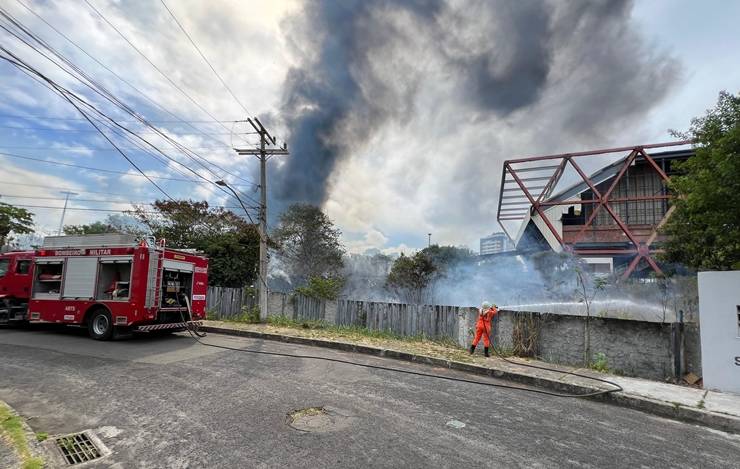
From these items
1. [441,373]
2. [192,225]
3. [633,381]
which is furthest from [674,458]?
[192,225]

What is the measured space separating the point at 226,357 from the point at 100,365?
91.7 inches

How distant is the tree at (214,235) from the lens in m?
20.4

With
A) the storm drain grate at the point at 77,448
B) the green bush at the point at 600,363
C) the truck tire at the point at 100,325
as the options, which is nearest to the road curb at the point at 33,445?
the storm drain grate at the point at 77,448

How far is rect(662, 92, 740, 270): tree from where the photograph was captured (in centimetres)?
722

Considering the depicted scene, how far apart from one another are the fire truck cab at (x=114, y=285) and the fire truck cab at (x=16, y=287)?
1.54ft

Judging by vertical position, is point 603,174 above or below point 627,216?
above

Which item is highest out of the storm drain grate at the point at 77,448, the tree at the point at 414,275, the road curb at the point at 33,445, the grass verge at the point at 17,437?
the tree at the point at 414,275

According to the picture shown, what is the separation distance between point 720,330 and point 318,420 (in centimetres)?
736

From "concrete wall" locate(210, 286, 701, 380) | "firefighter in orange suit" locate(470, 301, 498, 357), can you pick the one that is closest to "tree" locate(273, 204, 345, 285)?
"concrete wall" locate(210, 286, 701, 380)

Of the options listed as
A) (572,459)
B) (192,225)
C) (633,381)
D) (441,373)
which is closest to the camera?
(572,459)

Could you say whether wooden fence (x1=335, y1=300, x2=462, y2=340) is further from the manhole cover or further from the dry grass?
the manhole cover

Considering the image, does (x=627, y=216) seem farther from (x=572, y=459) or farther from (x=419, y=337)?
(x=572, y=459)

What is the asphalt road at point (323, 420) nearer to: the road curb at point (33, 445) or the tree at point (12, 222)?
the road curb at point (33, 445)

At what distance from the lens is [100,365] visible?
7.30 m
